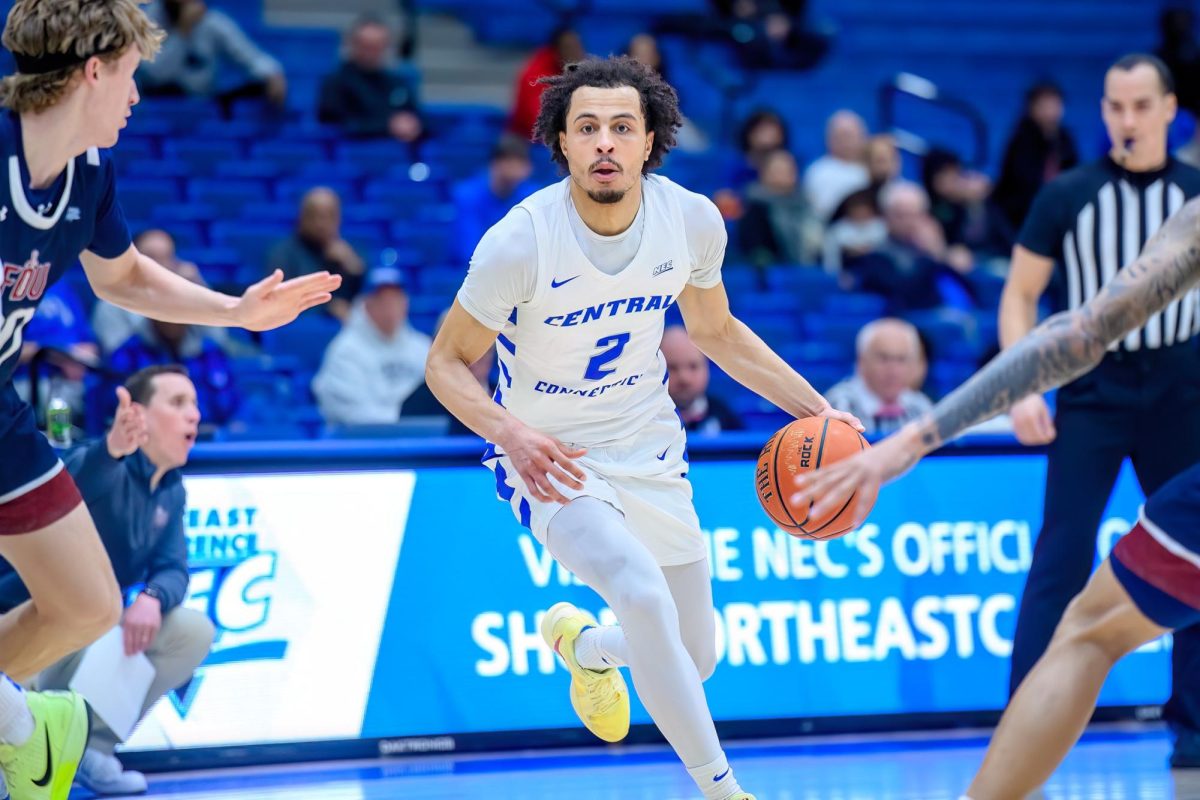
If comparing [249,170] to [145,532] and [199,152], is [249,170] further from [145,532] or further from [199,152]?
[145,532]

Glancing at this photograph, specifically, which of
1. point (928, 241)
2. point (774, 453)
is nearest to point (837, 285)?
point (928, 241)

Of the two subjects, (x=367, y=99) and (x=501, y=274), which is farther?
(x=367, y=99)

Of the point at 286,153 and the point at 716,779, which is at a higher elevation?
the point at 286,153

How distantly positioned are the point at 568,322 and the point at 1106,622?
198 centimetres

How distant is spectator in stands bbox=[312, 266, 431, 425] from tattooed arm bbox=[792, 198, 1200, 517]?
601 cm

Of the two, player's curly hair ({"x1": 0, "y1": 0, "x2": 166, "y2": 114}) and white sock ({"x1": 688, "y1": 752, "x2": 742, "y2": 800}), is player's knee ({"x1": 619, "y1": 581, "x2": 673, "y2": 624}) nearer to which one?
white sock ({"x1": 688, "y1": 752, "x2": 742, "y2": 800})

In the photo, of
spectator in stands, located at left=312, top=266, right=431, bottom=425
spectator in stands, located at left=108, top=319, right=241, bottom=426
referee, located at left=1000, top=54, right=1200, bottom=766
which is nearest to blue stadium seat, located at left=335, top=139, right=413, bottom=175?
spectator in stands, located at left=312, top=266, right=431, bottom=425

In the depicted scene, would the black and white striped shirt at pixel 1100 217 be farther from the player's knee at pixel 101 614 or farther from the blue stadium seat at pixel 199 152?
the blue stadium seat at pixel 199 152

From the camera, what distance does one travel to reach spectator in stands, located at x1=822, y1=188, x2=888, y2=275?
12664 millimetres

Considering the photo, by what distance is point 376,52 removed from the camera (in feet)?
42.3

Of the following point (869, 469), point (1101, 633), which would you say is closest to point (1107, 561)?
point (1101, 633)

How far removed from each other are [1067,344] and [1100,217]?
2.81 metres

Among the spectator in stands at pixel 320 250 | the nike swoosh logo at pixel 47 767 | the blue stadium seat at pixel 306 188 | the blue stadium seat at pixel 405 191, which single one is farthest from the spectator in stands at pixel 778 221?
the nike swoosh logo at pixel 47 767

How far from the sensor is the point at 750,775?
6391mm
